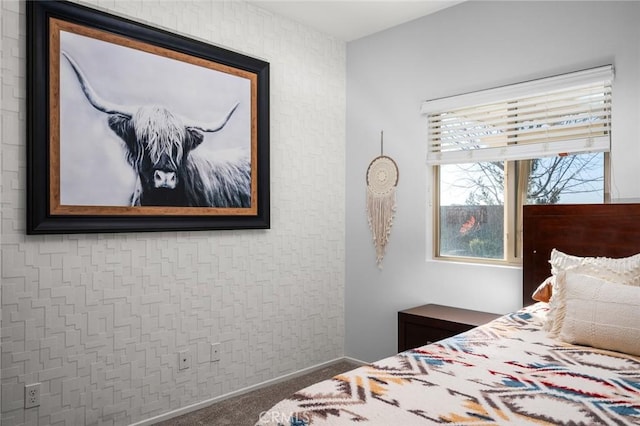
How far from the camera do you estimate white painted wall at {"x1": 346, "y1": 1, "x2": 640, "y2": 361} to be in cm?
254

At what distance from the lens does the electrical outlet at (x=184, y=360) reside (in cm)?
278

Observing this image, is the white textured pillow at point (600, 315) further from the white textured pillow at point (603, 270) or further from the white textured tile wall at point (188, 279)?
the white textured tile wall at point (188, 279)

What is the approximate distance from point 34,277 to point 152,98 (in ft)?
3.89

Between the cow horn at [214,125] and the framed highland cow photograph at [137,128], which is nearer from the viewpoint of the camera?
the framed highland cow photograph at [137,128]

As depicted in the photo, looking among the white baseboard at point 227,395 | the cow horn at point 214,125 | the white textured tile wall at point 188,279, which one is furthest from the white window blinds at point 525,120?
the white baseboard at point 227,395

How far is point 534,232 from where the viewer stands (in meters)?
2.77

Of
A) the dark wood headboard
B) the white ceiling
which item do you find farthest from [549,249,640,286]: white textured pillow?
the white ceiling

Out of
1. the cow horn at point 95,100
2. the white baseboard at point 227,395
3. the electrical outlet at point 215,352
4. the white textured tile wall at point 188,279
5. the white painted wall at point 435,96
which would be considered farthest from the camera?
the electrical outlet at point 215,352

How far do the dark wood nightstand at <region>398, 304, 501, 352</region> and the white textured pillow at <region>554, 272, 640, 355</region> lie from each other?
0.86m

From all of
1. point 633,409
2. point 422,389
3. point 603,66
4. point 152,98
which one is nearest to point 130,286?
point 152,98

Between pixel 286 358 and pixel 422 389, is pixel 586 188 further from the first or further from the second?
pixel 286 358

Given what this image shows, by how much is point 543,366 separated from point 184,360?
2.09 meters

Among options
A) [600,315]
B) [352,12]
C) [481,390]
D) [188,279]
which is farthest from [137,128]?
[600,315]

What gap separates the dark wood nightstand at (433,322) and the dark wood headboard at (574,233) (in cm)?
37
